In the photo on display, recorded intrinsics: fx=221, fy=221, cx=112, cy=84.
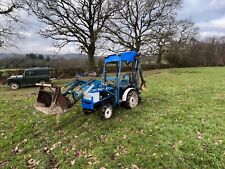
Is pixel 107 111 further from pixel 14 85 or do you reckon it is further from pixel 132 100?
pixel 14 85

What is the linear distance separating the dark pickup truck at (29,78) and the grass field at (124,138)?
35.1 feet

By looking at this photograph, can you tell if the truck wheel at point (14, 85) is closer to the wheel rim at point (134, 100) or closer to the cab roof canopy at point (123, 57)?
the cab roof canopy at point (123, 57)

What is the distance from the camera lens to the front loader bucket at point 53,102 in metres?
6.84

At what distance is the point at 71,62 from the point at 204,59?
2707 centimetres

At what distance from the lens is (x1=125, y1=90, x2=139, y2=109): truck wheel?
8.45 m

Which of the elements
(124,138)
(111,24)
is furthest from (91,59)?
(124,138)

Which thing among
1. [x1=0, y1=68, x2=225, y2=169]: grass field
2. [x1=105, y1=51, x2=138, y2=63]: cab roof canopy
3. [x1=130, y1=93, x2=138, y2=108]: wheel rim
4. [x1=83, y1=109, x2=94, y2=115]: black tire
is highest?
[x1=105, y1=51, x2=138, y2=63]: cab roof canopy

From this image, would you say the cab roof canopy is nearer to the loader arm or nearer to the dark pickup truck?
the loader arm

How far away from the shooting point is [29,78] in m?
19.8

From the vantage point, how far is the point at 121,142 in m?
6.06

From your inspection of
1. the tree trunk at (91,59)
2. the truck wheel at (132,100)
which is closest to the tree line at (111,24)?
the tree trunk at (91,59)

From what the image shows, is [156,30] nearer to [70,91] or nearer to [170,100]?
[170,100]

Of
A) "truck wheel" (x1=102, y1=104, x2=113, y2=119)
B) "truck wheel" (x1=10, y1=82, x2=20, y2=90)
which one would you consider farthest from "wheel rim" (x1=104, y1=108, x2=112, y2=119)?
"truck wheel" (x1=10, y1=82, x2=20, y2=90)

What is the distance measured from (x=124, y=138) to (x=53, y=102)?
2442 mm
